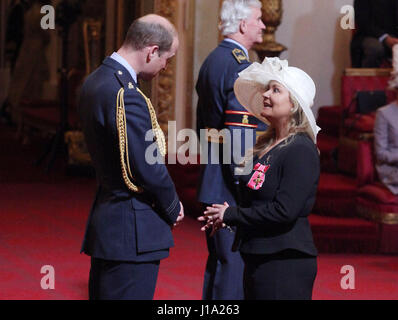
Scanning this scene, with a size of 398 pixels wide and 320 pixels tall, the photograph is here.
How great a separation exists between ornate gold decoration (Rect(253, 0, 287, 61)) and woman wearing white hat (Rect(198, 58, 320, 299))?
170 inches

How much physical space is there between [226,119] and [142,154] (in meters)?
1.36

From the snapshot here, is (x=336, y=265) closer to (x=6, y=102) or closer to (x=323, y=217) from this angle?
(x=323, y=217)

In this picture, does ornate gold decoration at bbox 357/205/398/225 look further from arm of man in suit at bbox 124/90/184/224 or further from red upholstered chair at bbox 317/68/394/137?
arm of man in suit at bbox 124/90/184/224

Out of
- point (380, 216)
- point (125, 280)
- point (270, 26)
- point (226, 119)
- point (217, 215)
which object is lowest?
point (380, 216)

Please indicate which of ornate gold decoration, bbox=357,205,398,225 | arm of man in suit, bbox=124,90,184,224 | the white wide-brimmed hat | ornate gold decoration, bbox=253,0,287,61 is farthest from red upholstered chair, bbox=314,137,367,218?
arm of man in suit, bbox=124,90,184,224

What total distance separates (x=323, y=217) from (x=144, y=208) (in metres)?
3.62

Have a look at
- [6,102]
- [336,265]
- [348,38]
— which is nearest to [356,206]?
[336,265]

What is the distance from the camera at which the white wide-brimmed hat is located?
3.37m

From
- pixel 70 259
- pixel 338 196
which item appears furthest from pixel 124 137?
pixel 338 196

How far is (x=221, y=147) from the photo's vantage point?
183 inches

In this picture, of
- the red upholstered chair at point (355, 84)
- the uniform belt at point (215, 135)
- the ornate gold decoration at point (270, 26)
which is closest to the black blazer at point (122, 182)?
the uniform belt at point (215, 135)

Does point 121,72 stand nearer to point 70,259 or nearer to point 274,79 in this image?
point 274,79

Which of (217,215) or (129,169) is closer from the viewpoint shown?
(129,169)

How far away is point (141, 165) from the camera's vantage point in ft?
10.7
